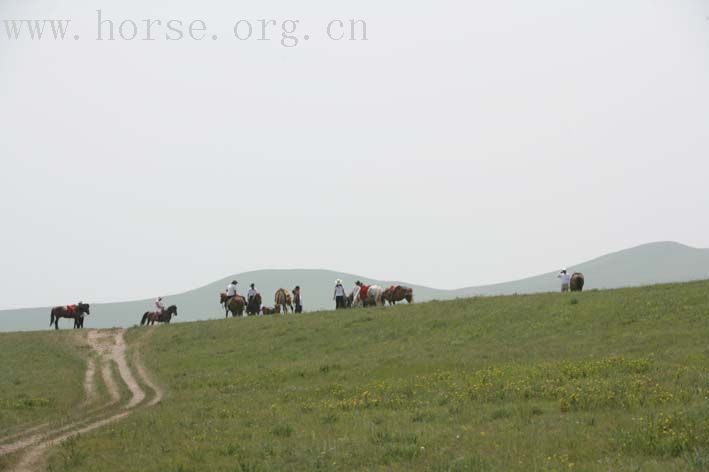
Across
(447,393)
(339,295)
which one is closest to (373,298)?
(339,295)

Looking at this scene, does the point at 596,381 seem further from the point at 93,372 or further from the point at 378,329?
the point at 93,372

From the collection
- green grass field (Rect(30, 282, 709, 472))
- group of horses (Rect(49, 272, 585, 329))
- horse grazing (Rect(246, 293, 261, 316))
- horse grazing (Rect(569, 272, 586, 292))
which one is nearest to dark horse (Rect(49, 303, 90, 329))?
group of horses (Rect(49, 272, 585, 329))

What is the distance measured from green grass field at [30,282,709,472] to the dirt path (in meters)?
0.69

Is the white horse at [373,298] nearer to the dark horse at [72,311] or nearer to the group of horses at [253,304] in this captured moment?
the group of horses at [253,304]

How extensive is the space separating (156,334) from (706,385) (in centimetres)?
3814

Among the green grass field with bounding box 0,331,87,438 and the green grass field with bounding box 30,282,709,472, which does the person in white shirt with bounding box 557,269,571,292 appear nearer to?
the green grass field with bounding box 30,282,709,472

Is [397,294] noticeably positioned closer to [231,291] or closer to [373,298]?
[373,298]

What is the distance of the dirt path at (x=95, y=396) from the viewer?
17834 millimetres

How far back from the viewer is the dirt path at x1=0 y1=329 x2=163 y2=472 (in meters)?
17.8

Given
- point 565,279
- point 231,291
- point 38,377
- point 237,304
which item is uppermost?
point 231,291

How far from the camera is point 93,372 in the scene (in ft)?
120

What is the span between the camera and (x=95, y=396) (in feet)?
94.5

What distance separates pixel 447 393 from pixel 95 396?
1413 cm

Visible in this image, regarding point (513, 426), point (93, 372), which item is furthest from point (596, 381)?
point (93, 372)
